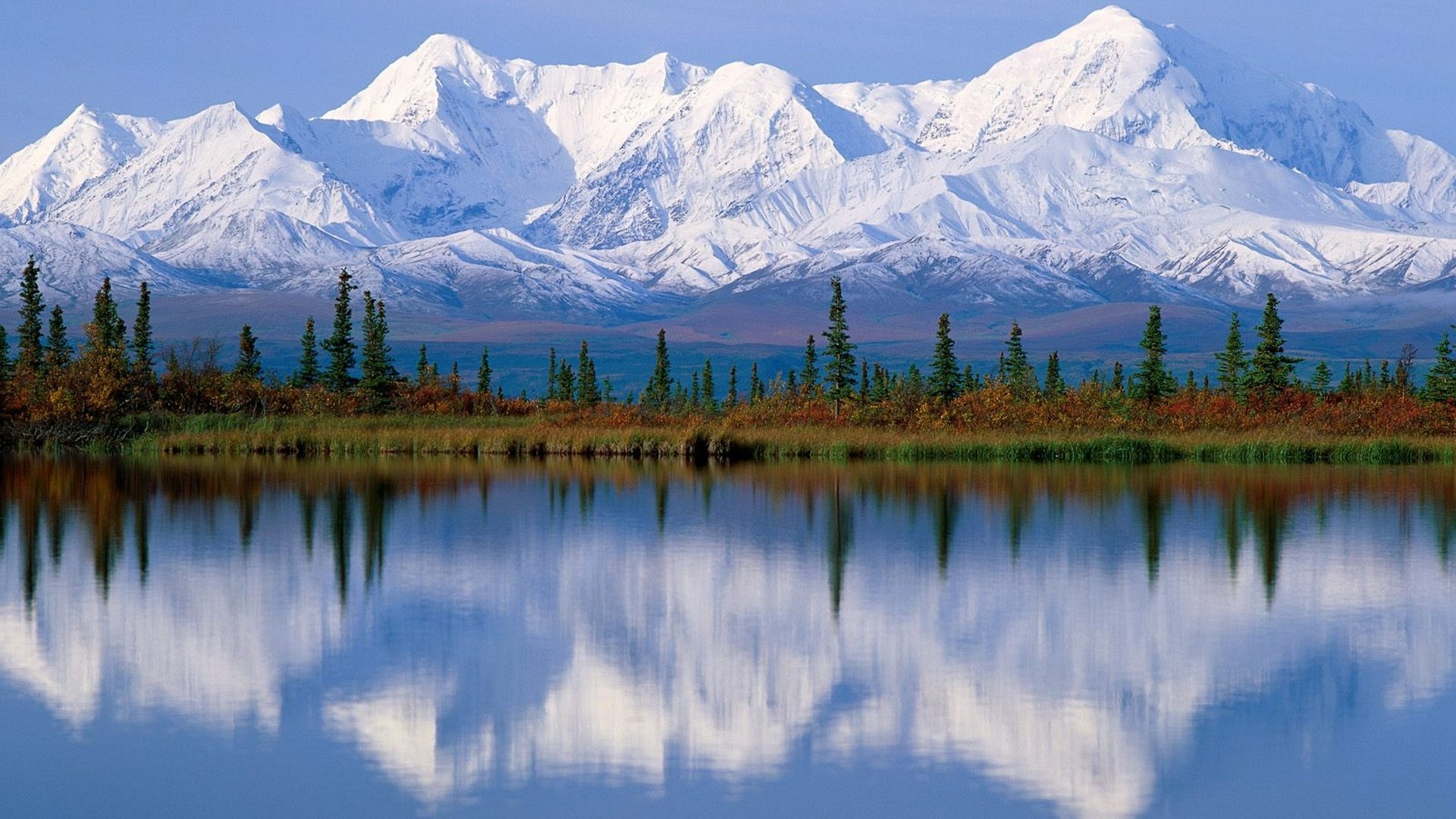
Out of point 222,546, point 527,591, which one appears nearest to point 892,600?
point 527,591

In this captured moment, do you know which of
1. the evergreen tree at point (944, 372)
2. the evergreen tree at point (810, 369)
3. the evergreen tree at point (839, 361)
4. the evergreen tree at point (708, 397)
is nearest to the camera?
the evergreen tree at point (944, 372)

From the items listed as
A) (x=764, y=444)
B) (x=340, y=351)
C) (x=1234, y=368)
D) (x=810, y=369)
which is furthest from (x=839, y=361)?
(x=340, y=351)

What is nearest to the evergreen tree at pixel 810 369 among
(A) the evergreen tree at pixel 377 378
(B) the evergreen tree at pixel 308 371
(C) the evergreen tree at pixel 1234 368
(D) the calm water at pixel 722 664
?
(C) the evergreen tree at pixel 1234 368

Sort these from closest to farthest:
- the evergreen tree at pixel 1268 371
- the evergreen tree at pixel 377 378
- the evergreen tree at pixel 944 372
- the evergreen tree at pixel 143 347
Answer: the evergreen tree at pixel 1268 371 → the evergreen tree at pixel 143 347 → the evergreen tree at pixel 944 372 → the evergreen tree at pixel 377 378

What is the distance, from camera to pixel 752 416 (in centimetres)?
8425

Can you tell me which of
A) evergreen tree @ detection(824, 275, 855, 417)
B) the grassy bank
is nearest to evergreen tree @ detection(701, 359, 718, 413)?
evergreen tree @ detection(824, 275, 855, 417)

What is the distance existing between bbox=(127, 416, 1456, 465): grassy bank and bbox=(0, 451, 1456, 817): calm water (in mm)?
26073

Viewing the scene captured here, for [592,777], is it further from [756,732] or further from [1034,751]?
[1034,751]

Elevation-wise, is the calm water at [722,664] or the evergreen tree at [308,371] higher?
the evergreen tree at [308,371]

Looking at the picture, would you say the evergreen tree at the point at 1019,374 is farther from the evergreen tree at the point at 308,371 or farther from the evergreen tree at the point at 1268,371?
the evergreen tree at the point at 308,371

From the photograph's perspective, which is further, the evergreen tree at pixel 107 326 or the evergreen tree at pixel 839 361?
the evergreen tree at pixel 839 361

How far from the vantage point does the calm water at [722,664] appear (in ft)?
58.9

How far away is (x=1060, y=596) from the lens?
2969 centimetres

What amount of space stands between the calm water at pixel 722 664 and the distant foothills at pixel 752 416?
27724 mm
